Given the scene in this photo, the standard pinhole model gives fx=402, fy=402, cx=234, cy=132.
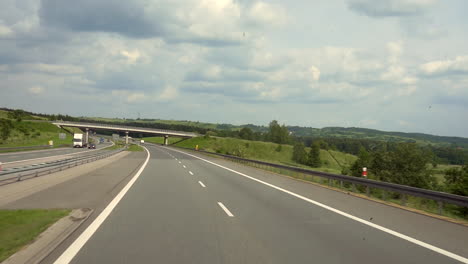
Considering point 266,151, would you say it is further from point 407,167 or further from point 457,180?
point 457,180

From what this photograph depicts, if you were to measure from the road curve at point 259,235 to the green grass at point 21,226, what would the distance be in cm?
102

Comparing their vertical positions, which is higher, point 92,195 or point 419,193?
point 419,193

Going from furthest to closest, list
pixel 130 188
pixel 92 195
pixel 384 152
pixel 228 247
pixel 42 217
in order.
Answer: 1. pixel 384 152
2. pixel 130 188
3. pixel 92 195
4. pixel 42 217
5. pixel 228 247

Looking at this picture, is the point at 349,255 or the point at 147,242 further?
the point at 147,242

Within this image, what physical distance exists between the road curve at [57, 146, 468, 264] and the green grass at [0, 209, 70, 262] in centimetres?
102

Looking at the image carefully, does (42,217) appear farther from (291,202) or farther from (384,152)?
(384,152)

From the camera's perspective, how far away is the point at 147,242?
699cm

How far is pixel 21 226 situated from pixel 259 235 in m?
4.79

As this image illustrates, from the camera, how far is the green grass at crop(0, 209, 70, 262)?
657 cm

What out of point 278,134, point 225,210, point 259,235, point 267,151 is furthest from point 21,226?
point 278,134

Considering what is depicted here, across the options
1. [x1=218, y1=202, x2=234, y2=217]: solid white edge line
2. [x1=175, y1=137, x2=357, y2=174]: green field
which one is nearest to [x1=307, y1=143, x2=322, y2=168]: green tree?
[x1=175, y1=137, x2=357, y2=174]: green field

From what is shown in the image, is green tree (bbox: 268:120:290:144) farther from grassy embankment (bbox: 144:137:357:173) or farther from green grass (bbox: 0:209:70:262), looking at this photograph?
green grass (bbox: 0:209:70:262)

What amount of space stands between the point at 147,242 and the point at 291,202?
6.77 metres

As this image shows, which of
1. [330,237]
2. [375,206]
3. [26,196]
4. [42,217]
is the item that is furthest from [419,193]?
[26,196]
